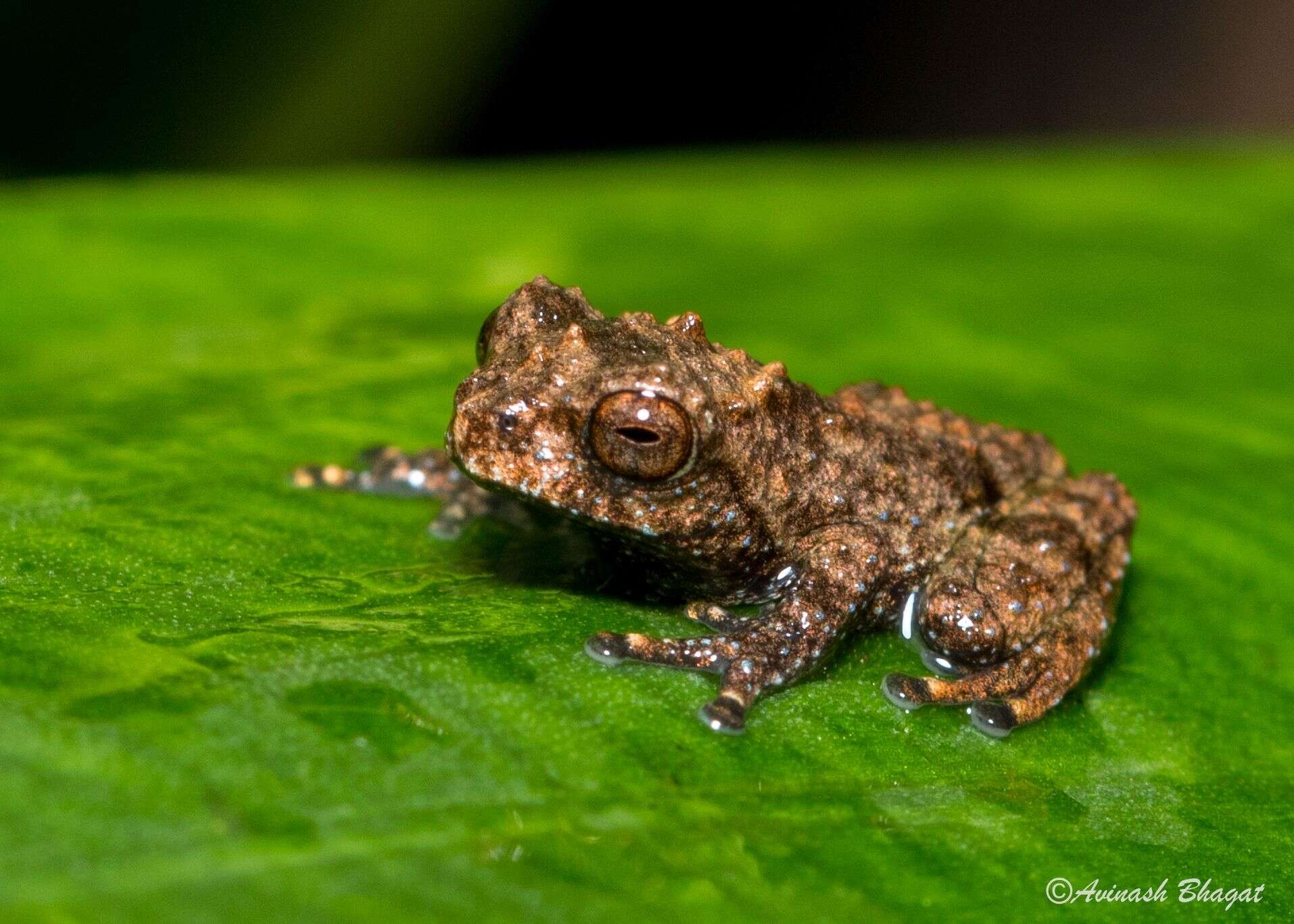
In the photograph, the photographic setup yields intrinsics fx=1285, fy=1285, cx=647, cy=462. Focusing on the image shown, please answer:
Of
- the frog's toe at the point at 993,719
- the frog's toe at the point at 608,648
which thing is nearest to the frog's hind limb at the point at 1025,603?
the frog's toe at the point at 993,719

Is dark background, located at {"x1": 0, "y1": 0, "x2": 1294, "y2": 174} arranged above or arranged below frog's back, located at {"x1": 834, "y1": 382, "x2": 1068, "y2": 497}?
above

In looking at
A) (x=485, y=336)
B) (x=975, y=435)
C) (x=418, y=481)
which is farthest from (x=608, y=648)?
(x=975, y=435)

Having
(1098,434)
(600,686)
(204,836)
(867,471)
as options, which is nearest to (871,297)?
(1098,434)

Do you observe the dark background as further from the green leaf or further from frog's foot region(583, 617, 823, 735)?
frog's foot region(583, 617, 823, 735)

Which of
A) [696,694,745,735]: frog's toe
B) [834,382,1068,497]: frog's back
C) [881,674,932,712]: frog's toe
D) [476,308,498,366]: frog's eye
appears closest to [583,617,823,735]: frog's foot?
[696,694,745,735]: frog's toe

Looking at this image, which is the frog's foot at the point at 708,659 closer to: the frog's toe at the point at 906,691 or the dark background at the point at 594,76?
the frog's toe at the point at 906,691

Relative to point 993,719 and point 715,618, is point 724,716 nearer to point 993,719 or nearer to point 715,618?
point 715,618

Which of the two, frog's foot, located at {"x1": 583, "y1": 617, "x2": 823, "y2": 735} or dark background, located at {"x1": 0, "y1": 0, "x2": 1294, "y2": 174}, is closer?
frog's foot, located at {"x1": 583, "y1": 617, "x2": 823, "y2": 735}
